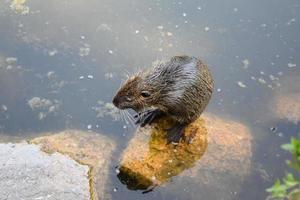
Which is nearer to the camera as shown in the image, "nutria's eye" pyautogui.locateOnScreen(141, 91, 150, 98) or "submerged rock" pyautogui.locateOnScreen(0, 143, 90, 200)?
"submerged rock" pyautogui.locateOnScreen(0, 143, 90, 200)

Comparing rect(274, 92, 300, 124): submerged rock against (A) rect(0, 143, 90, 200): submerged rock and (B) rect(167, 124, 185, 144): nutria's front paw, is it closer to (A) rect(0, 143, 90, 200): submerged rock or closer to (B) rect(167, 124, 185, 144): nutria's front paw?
(B) rect(167, 124, 185, 144): nutria's front paw

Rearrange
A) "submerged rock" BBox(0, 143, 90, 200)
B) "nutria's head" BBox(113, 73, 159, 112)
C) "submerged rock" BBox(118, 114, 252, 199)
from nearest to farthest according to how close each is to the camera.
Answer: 1. "submerged rock" BBox(0, 143, 90, 200)
2. "nutria's head" BBox(113, 73, 159, 112)
3. "submerged rock" BBox(118, 114, 252, 199)

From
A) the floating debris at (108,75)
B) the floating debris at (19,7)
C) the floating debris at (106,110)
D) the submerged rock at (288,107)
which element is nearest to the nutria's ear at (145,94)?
the floating debris at (106,110)

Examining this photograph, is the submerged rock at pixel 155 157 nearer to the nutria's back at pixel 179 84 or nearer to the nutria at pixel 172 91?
the nutria at pixel 172 91

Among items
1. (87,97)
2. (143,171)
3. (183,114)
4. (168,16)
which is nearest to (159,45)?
(168,16)

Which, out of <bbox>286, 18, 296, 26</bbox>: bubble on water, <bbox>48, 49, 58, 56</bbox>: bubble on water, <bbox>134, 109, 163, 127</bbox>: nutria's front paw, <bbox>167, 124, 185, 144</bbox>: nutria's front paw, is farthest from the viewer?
<bbox>286, 18, 296, 26</bbox>: bubble on water

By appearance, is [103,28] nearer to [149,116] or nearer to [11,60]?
[11,60]

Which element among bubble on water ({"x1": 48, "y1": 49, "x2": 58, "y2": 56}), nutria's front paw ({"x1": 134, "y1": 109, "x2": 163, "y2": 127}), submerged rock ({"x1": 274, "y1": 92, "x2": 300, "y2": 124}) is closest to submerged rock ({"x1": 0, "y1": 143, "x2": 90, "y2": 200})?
nutria's front paw ({"x1": 134, "y1": 109, "x2": 163, "y2": 127})
